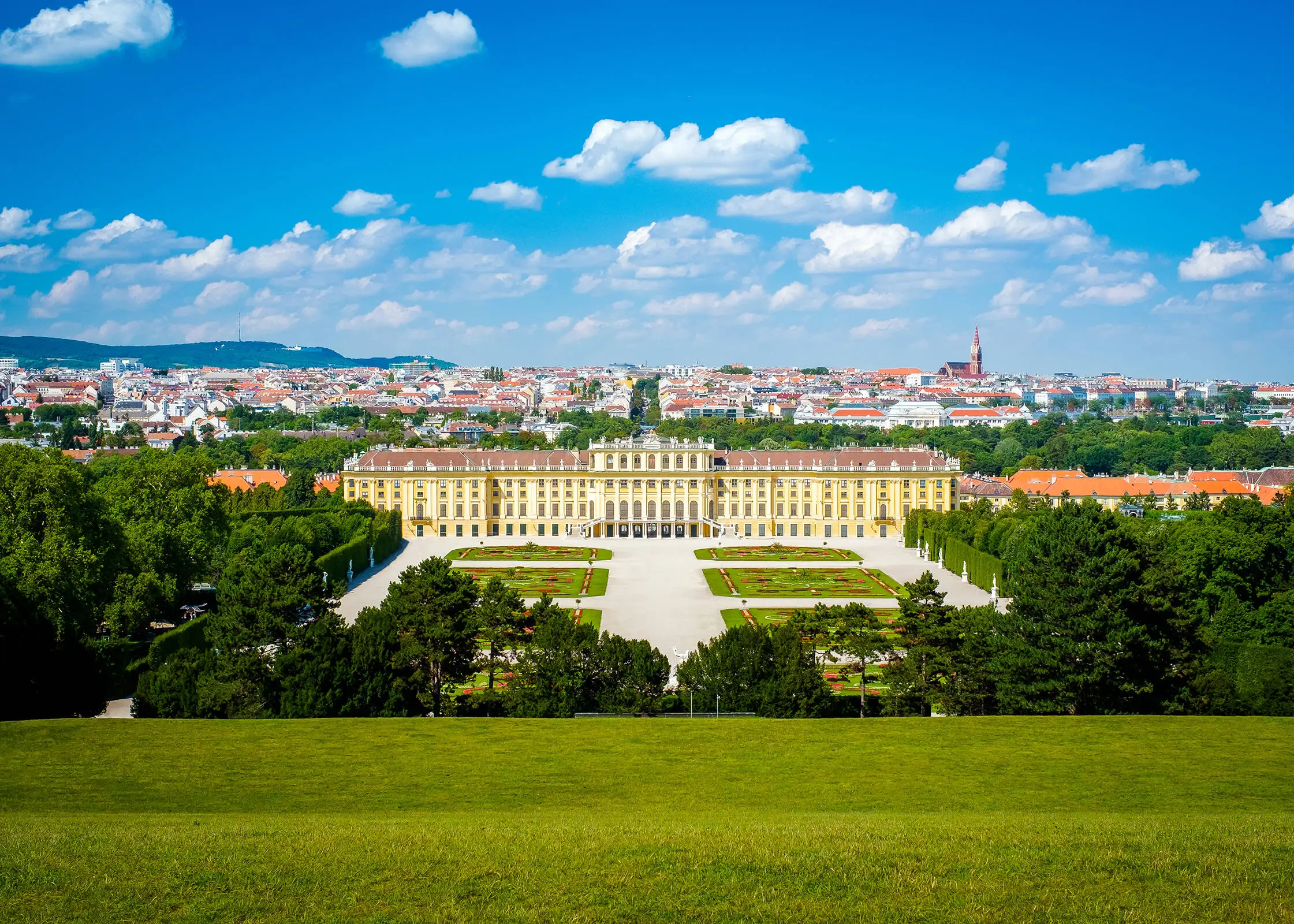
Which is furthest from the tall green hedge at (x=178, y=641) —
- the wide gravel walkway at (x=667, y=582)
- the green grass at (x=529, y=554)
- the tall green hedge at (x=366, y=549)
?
the green grass at (x=529, y=554)

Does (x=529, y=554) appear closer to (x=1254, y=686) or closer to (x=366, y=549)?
(x=366, y=549)

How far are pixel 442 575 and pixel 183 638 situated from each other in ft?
38.6

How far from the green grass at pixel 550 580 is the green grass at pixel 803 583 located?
223 inches

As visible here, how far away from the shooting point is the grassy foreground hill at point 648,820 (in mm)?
→ 12047

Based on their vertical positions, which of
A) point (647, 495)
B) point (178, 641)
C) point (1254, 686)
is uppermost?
point (647, 495)

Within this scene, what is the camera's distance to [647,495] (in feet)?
273

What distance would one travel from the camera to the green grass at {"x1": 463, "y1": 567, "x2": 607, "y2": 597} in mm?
54719

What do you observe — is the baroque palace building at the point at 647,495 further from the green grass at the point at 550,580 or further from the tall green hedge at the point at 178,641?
the tall green hedge at the point at 178,641

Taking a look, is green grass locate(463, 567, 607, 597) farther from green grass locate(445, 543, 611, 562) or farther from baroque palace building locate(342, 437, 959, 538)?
baroque palace building locate(342, 437, 959, 538)

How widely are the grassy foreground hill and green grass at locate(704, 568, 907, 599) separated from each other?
29.5m

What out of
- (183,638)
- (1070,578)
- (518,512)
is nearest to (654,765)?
(1070,578)

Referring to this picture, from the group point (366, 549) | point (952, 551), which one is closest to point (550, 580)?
point (366, 549)

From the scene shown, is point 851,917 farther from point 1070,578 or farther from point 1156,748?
point 1070,578

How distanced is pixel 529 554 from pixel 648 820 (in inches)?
2168
